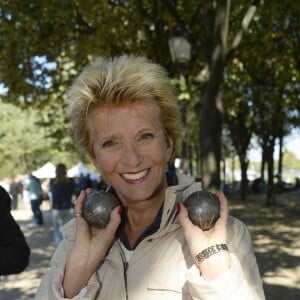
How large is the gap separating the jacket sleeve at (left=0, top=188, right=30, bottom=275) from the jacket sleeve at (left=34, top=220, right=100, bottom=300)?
3.84 feet

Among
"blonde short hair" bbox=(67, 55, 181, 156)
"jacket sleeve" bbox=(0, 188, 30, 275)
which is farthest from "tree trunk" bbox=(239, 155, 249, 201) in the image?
"blonde short hair" bbox=(67, 55, 181, 156)

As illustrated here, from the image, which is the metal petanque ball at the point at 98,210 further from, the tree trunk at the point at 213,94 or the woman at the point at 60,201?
the woman at the point at 60,201

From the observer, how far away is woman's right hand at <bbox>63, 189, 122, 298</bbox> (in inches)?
89.4

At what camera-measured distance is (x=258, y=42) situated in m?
17.6

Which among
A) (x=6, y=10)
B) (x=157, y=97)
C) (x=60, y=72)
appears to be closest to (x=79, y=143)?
(x=157, y=97)

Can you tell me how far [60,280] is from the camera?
7.52 ft

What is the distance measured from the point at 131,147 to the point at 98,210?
1.00 feet

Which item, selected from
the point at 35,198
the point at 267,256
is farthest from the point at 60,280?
the point at 35,198

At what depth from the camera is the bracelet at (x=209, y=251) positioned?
200 centimetres

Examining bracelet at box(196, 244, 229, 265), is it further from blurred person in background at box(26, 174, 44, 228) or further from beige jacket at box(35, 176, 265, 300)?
blurred person in background at box(26, 174, 44, 228)

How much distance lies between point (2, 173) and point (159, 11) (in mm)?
54105

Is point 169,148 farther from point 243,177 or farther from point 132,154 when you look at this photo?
point 243,177

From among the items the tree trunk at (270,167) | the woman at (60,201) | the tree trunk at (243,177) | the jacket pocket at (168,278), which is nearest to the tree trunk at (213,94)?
the woman at (60,201)

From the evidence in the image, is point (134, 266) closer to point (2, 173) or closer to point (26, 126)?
point (26, 126)
